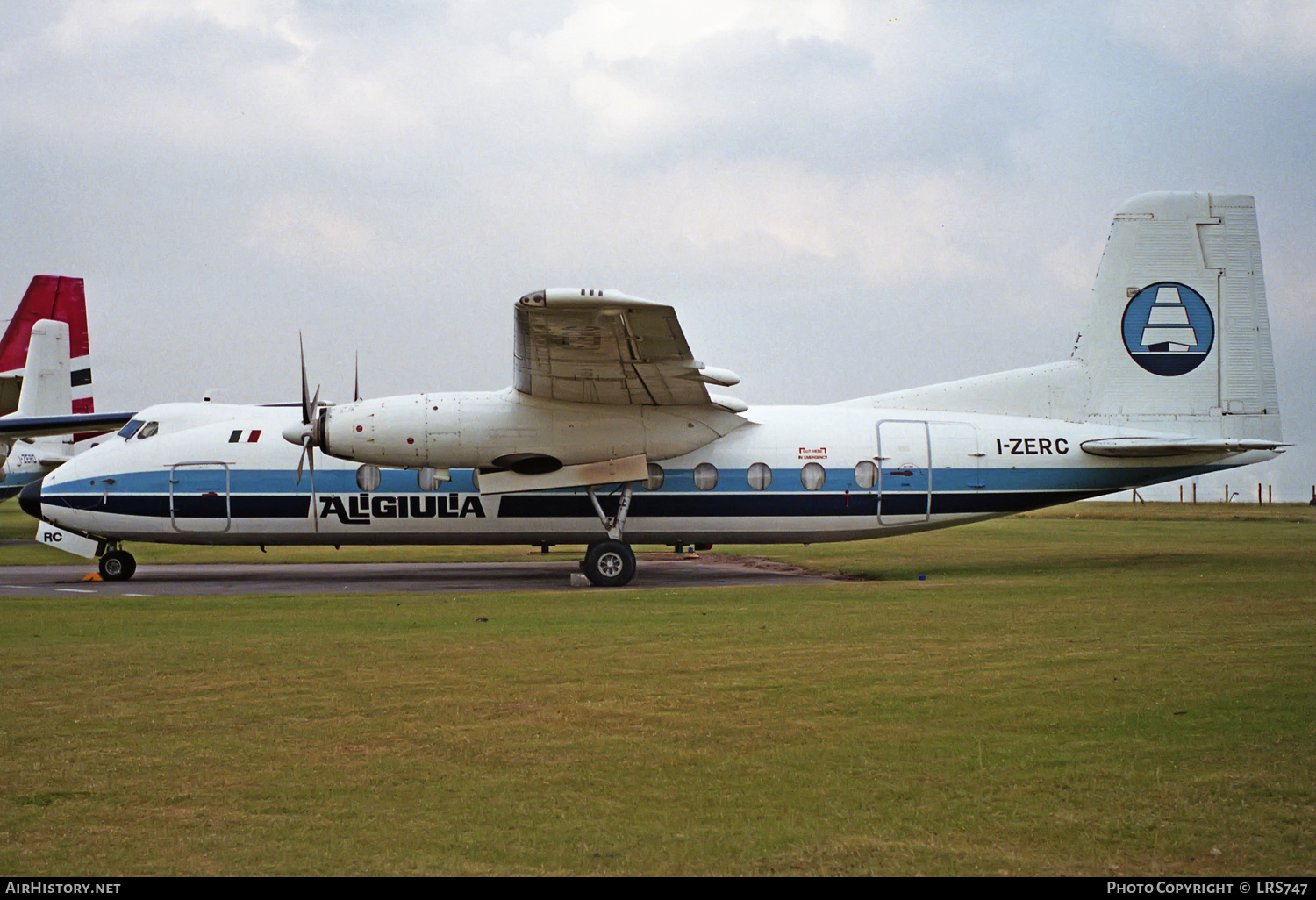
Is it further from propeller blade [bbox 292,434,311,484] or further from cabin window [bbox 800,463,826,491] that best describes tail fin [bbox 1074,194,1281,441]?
propeller blade [bbox 292,434,311,484]

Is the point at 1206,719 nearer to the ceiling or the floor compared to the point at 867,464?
nearer to the floor

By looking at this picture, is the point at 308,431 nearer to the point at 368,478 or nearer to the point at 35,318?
the point at 368,478

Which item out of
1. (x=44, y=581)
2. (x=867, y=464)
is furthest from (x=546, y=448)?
(x=44, y=581)

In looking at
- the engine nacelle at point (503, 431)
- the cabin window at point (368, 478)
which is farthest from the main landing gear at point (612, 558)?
the cabin window at point (368, 478)

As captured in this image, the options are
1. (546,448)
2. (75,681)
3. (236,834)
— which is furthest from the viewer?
(546,448)

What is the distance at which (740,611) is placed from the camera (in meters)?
13.9

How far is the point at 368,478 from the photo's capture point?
20344mm

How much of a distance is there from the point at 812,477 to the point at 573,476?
446cm

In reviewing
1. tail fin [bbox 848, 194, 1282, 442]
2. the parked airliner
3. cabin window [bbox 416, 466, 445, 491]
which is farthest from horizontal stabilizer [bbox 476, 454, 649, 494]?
tail fin [bbox 848, 194, 1282, 442]

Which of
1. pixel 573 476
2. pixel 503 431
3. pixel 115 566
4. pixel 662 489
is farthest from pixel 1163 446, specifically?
pixel 115 566

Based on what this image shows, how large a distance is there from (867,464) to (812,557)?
6.85m

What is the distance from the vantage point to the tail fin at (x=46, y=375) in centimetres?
3366

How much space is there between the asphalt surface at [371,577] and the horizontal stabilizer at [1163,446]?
18.9 feet

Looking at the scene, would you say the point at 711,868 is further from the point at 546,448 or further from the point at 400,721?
the point at 546,448
